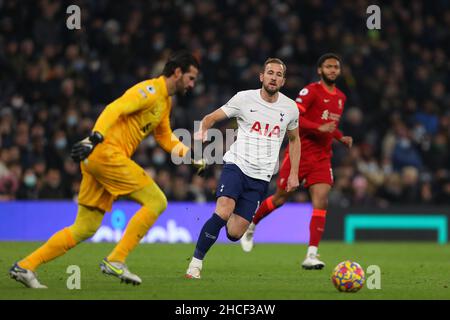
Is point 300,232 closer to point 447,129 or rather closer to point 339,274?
point 447,129

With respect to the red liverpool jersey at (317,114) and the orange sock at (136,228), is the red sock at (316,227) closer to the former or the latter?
the red liverpool jersey at (317,114)

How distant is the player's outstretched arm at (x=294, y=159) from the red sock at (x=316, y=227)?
56.5 inches

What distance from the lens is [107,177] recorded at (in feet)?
30.3

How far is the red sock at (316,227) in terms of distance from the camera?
41.5 feet

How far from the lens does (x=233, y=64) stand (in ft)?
75.5

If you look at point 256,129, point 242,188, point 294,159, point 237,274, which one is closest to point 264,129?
point 256,129

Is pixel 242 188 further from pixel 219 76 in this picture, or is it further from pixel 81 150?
pixel 219 76

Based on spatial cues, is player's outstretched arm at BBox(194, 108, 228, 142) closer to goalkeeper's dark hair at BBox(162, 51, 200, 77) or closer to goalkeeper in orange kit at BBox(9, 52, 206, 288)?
goalkeeper in orange kit at BBox(9, 52, 206, 288)

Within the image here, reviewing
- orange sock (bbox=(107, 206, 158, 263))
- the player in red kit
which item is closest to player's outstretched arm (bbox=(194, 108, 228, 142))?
orange sock (bbox=(107, 206, 158, 263))

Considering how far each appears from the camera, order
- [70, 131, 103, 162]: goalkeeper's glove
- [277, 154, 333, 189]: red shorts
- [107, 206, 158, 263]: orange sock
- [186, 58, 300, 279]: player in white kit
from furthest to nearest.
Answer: [277, 154, 333, 189]: red shorts < [186, 58, 300, 279]: player in white kit < [107, 206, 158, 263]: orange sock < [70, 131, 103, 162]: goalkeeper's glove

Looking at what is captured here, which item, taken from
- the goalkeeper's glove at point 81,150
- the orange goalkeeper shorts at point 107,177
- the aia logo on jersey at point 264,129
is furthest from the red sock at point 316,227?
the goalkeeper's glove at point 81,150

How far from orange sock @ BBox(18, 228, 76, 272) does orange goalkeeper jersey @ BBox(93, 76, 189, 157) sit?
97 cm

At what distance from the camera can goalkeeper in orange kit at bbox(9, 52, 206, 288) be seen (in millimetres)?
9172

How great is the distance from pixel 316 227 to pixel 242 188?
2.17m
